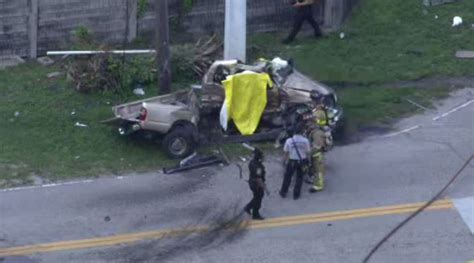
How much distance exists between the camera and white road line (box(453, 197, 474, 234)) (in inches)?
641

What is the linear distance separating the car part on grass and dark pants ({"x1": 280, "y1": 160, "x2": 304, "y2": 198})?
1.84 m

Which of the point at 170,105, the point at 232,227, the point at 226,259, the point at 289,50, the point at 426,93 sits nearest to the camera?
the point at 226,259

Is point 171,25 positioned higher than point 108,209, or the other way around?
point 171,25

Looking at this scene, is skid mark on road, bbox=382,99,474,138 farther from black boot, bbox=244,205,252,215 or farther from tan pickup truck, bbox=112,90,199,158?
black boot, bbox=244,205,252,215

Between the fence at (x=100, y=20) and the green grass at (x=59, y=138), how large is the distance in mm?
A: 1626

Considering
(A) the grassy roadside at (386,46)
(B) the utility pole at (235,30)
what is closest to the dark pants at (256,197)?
(B) the utility pole at (235,30)

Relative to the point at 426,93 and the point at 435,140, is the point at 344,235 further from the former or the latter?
the point at 426,93

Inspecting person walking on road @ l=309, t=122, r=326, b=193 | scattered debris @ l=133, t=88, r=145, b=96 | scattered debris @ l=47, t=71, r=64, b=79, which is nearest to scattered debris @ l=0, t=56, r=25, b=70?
scattered debris @ l=47, t=71, r=64, b=79

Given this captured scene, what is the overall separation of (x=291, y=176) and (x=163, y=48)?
4755 millimetres

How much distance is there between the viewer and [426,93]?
22.0 m

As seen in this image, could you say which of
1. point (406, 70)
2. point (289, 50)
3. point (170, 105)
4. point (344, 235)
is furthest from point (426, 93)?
point (344, 235)

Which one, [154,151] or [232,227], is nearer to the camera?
[232,227]

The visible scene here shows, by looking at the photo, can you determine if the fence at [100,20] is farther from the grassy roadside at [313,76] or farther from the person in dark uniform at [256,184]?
the person in dark uniform at [256,184]

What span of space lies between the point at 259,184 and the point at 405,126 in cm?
484
